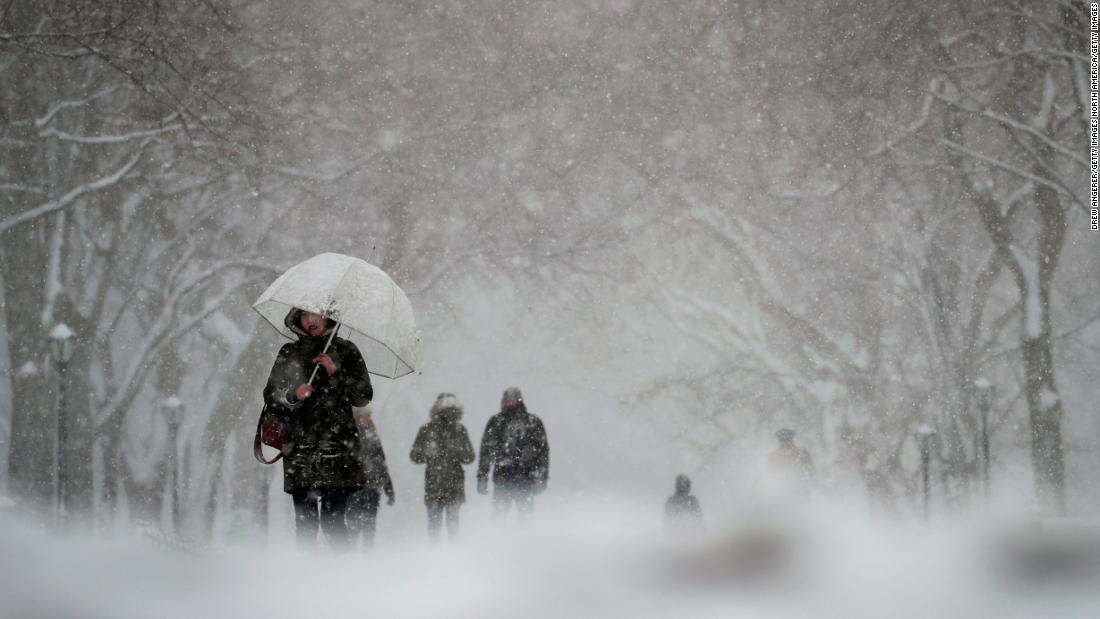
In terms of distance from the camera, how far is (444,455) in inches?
445

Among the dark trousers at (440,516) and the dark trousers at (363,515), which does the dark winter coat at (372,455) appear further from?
the dark trousers at (440,516)

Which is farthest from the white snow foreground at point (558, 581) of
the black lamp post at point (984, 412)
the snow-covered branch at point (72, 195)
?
the black lamp post at point (984, 412)

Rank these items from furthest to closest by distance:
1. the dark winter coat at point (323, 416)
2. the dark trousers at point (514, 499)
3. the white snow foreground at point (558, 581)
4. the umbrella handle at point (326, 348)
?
1. the dark trousers at point (514, 499)
2. the dark winter coat at point (323, 416)
3. the umbrella handle at point (326, 348)
4. the white snow foreground at point (558, 581)

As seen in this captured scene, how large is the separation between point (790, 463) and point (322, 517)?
693 centimetres

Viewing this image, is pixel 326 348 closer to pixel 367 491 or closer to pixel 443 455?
pixel 367 491

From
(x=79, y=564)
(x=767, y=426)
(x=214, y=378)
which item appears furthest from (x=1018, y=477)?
(x=79, y=564)

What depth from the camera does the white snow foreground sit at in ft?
16.2

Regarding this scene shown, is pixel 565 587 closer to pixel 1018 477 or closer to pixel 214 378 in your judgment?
pixel 214 378

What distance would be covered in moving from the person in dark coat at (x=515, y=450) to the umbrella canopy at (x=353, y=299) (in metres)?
4.54

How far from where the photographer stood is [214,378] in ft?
84.5

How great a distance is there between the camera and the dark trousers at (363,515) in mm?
10102

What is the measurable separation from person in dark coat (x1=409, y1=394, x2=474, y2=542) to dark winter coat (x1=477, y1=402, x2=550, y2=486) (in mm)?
295

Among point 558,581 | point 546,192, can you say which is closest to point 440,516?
point 558,581

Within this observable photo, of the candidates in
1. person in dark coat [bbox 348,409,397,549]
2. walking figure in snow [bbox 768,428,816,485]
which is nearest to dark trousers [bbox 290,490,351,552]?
person in dark coat [bbox 348,409,397,549]
